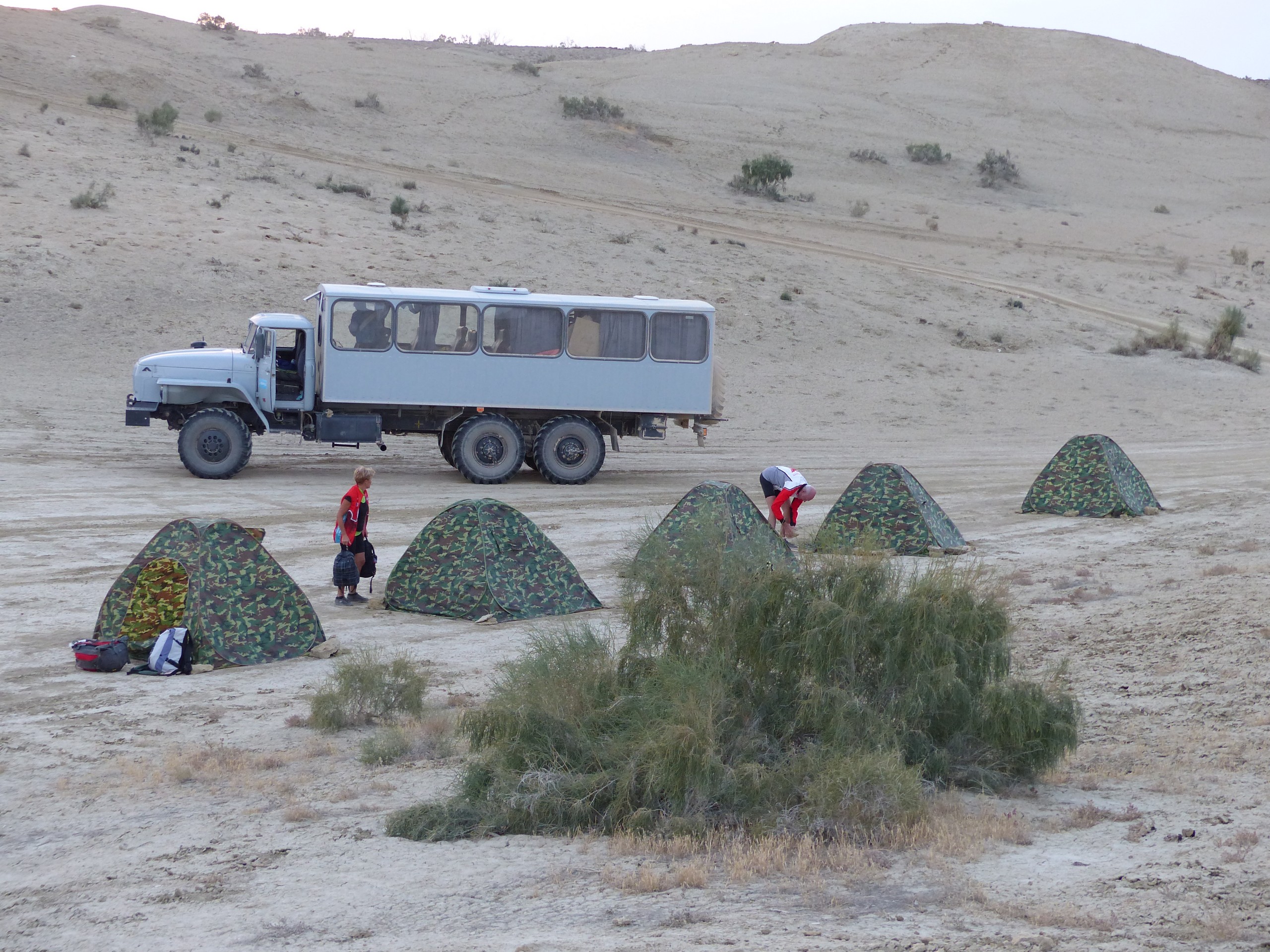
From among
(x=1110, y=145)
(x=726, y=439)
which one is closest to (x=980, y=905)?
(x=726, y=439)

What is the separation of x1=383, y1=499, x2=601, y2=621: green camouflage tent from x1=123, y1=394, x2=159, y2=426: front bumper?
8517 millimetres

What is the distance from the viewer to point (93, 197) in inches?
1275

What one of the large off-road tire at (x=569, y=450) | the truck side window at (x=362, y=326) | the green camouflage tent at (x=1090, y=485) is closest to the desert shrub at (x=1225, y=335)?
the green camouflage tent at (x=1090, y=485)

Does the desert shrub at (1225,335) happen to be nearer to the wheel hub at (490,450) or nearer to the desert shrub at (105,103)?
the wheel hub at (490,450)

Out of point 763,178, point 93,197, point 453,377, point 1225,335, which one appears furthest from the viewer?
point 763,178

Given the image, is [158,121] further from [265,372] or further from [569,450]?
[569,450]

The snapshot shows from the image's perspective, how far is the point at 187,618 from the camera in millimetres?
9844

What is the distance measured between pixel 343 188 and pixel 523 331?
20395 mm

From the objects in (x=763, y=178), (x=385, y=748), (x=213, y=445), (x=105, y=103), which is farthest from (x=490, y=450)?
(x=763, y=178)

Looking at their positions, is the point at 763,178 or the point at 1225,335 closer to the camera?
the point at 1225,335

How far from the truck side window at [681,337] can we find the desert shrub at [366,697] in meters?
11.8

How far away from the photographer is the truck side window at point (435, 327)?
19188 mm

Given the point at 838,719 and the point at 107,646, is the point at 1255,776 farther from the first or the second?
the point at 107,646

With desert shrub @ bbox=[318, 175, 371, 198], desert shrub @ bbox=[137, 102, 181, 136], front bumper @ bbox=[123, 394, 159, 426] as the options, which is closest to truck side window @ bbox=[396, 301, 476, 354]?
front bumper @ bbox=[123, 394, 159, 426]
